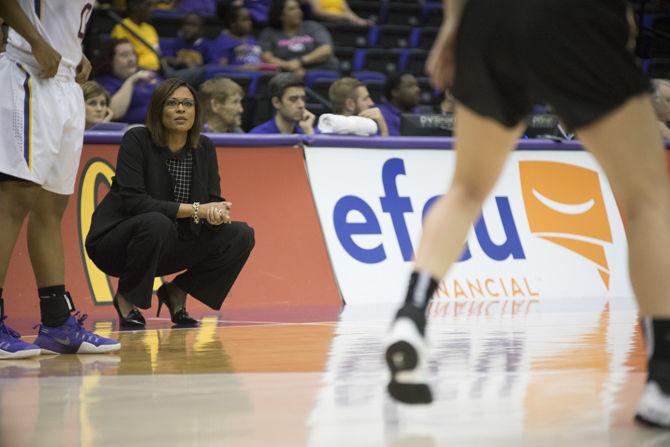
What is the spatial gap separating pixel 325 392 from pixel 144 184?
314cm

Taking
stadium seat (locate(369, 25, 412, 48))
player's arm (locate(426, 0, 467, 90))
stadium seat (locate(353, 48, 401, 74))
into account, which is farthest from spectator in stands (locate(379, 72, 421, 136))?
player's arm (locate(426, 0, 467, 90))

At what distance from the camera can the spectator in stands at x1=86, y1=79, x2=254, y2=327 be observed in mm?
6043

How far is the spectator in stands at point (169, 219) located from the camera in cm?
604

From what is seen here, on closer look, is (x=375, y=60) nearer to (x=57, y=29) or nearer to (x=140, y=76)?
(x=140, y=76)

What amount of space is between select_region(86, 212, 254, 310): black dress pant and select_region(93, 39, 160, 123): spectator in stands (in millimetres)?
3099

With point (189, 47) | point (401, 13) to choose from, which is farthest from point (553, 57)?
point (401, 13)

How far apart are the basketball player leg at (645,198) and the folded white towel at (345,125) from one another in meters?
4.99

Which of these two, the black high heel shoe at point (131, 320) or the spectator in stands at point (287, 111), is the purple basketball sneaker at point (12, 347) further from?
the spectator in stands at point (287, 111)

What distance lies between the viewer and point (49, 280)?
4.60m

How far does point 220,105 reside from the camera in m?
8.15

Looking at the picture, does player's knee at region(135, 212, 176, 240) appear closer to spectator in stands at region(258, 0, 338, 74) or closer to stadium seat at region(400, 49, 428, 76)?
spectator in stands at region(258, 0, 338, 74)

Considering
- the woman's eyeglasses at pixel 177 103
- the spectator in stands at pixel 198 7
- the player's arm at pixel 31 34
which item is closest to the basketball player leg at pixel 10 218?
the player's arm at pixel 31 34

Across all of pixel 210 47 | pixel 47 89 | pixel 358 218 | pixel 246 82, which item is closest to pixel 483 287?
pixel 358 218

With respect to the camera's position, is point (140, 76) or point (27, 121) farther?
point (140, 76)
